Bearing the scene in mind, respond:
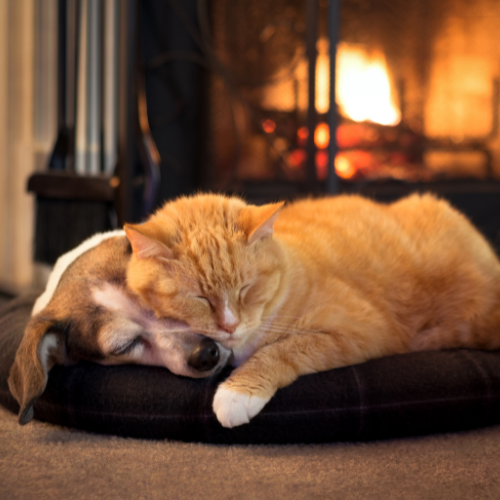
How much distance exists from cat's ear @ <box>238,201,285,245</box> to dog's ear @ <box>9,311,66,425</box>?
512 mm

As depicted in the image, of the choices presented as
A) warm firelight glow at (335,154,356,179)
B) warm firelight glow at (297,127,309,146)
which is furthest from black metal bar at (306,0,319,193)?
warm firelight glow at (335,154,356,179)

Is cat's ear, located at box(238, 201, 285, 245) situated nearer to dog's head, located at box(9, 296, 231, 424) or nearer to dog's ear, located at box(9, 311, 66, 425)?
dog's head, located at box(9, 296, 231, 424)

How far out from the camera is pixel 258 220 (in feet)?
4.22

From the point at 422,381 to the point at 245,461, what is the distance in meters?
0.49

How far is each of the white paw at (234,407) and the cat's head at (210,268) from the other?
13cm

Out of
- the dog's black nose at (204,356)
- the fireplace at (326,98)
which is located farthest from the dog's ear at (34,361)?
the fireplace at (326,98)

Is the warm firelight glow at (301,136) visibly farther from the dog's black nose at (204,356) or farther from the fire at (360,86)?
the dog's black nose at (204,356)

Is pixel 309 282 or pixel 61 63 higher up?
pixel 61 63

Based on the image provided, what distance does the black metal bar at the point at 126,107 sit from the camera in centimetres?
261

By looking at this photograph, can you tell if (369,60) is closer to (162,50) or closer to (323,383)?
(162,50)

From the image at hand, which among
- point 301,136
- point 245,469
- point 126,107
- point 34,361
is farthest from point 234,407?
point 301,136

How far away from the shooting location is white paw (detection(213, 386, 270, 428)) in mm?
1230

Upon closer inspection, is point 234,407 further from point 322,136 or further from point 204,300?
point 322,136

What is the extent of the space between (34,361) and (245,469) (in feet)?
1.77
